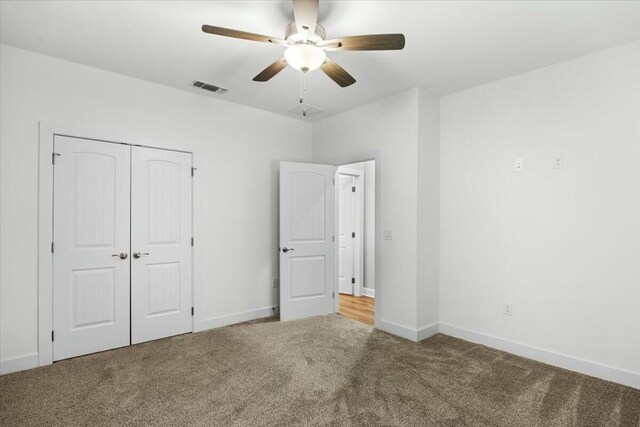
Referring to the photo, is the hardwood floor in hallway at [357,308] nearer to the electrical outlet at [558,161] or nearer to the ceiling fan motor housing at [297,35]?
the electrical outlet at [558,161]

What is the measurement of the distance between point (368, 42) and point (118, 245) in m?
2.97

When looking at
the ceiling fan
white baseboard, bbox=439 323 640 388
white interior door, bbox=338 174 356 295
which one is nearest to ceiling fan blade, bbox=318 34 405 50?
the ceiling fan

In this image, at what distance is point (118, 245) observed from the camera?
3357mm

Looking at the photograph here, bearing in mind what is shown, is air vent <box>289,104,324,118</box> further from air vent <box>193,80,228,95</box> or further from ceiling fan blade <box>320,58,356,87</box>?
ceiling fan blade <box>320,58,356,87</box>

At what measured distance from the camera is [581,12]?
89.4 inches

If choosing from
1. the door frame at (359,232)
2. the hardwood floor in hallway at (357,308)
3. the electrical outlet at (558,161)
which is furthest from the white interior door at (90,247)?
the electrical outlet at (558,161)

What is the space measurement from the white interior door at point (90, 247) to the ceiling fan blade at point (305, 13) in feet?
7.75

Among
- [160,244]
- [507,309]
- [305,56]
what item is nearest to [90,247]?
[160,244]

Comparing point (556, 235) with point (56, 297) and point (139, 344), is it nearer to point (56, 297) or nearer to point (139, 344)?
point (139, 344)

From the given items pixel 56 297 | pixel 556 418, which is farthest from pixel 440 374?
pixel 56 297

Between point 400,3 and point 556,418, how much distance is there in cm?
292

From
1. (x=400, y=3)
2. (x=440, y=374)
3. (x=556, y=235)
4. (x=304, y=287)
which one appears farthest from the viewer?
(x=304, y=287)

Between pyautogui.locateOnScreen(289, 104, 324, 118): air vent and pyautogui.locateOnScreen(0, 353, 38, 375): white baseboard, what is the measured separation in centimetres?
365

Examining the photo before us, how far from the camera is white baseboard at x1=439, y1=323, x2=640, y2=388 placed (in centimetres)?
266
